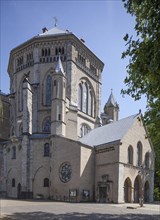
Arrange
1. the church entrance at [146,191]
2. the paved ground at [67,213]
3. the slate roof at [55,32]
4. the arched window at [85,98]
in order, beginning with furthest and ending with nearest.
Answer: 1. the arched window at [85,98]
2. the slate roof at [55,32]
3. the church entrance at [146,191]
4. the paved ground at [67,213]

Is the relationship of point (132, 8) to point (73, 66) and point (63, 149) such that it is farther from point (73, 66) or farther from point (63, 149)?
point (73, 66)

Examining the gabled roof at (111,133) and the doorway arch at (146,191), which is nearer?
the gabled roof at (111,133)

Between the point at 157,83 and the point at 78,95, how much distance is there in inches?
1586

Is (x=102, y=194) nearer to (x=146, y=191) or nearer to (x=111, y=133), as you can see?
(x=146, y=191)

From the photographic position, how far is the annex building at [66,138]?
36.8 meters

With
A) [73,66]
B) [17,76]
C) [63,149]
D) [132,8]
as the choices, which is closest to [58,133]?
[63,149]

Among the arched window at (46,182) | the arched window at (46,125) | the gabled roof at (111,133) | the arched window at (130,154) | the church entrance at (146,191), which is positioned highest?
the arched window at (46,125)

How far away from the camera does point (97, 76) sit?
185ft

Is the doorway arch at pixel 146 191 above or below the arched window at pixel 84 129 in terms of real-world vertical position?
below

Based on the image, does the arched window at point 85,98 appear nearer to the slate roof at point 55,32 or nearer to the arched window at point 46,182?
the slate roof at point 55,32

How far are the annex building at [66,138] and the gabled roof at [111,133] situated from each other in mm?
202

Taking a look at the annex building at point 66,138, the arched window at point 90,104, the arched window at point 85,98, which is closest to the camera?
the annex building at point 66,138

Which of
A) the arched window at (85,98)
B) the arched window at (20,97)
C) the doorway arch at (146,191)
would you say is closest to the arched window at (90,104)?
the arched window at (85,98)

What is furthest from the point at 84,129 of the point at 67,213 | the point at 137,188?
the point at 67,213
